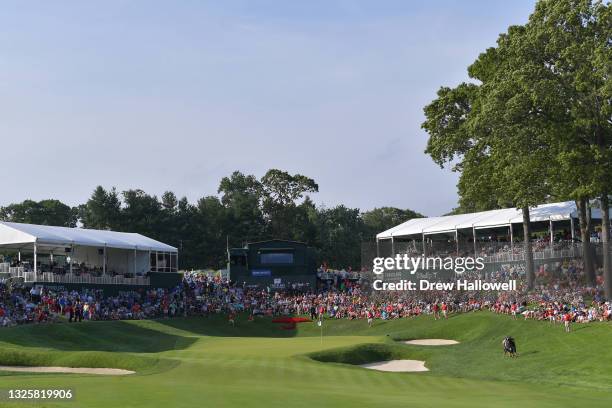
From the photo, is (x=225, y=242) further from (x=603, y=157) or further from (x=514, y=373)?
(x=514, y=373)

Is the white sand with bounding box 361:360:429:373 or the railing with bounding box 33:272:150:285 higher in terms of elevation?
the railing with bounding box 33:272:150:285

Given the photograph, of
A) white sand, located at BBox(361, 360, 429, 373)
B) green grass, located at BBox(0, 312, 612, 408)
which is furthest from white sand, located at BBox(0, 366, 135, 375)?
white sand, located at BBox(361, 360, 429, 373)

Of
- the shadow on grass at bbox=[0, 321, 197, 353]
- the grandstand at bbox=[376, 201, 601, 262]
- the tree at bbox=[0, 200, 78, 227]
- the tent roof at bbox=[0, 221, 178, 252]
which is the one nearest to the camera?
the shadow on grass at bbox=[0, 321, 197, 353]

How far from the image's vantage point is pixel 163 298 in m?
68.5

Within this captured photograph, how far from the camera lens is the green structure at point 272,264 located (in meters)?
77.3

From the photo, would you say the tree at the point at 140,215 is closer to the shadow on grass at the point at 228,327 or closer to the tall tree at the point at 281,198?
the tall tree at the point at 281,198

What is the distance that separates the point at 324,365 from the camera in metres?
38.5

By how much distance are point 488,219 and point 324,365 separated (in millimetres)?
36303

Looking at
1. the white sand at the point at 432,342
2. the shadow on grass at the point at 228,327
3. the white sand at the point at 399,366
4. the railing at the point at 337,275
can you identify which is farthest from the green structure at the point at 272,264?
the white sand at the point at 399,366

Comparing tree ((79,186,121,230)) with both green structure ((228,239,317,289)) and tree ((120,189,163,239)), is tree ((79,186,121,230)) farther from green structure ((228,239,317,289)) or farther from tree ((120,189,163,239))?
green structure ((228,239,317,289))

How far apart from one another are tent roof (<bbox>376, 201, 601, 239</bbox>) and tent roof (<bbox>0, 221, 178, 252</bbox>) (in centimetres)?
2501

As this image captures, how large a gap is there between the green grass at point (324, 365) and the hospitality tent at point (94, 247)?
11669mm

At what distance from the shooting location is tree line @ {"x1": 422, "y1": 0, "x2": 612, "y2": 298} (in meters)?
48.2

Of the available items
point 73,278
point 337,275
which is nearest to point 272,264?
point 337,275
